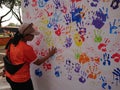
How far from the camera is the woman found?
3797 millimetres

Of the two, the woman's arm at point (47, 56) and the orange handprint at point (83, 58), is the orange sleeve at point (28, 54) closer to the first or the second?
the woman's arm at point (47, 56)

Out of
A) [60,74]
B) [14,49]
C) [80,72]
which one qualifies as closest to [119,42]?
[80,72]

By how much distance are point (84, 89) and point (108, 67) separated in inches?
18.9

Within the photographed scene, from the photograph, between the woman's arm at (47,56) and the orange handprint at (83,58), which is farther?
the woman's arm at (47,56)

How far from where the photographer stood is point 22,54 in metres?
3.79

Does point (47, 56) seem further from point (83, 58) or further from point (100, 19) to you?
point (100, 19)

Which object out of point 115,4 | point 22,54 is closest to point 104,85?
point 115,4

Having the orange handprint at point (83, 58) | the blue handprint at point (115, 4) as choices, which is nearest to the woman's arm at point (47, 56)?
the orange handprint at point (83, 58)

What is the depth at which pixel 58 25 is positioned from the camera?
3.88 m

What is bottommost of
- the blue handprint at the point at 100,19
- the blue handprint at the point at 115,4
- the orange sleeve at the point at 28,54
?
the orange sleeve at the point at 28,54

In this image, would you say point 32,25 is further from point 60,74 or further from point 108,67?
point 108,67

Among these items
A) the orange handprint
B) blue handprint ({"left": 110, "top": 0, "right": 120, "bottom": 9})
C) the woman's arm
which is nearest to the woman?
the woman's arm

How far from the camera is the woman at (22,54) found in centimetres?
380

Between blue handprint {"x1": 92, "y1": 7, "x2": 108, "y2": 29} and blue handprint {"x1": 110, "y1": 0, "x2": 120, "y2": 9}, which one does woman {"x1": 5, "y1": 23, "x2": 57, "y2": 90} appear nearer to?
blue handprint {"x1": 92, "y1": 7, "x2": 108, "y2": 29}
